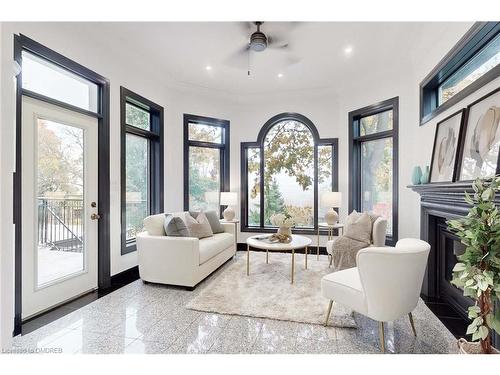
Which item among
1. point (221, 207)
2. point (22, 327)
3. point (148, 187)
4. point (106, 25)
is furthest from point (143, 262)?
point (106, 25)

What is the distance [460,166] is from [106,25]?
3971 mm

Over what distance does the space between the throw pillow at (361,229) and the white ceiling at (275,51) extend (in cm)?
219

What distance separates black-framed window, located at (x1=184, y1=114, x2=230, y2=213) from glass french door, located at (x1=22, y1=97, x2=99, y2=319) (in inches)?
79.0

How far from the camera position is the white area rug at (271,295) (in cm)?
249

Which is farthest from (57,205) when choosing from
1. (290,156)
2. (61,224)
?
(290,156)

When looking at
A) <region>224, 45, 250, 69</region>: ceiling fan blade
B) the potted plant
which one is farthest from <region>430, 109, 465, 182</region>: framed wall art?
<region>224, 45, 250, 69</region>: ceiling fan blade

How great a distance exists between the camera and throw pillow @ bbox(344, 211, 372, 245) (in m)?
3.51

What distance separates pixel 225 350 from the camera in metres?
1.95

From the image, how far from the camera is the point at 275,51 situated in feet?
11.7

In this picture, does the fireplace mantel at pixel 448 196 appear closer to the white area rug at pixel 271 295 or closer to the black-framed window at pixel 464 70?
the black-framed window at pixel 464 70

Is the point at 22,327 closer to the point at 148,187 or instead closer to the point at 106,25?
the point at 148,187

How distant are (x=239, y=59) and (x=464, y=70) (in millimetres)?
2697

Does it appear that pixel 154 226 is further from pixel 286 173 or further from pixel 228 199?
pixel 286 173

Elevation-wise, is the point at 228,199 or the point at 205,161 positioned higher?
the point at 205,161
